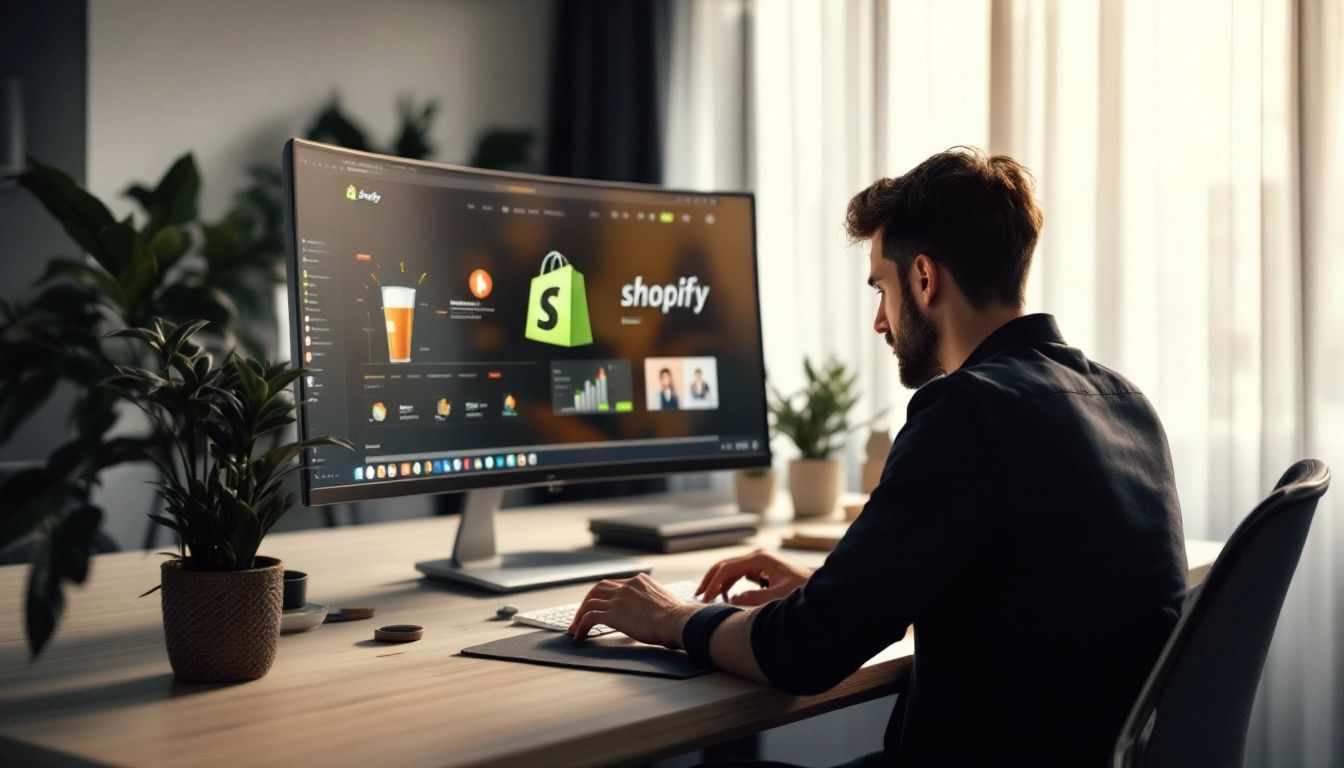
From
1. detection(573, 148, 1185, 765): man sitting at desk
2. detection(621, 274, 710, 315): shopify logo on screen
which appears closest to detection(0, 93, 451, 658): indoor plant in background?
detection(573, 148, 1185, 765): man sitting at desk

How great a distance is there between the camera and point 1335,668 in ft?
7.71

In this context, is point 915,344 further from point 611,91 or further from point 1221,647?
point 611,91

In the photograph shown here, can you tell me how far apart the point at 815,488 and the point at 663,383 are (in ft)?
1.81

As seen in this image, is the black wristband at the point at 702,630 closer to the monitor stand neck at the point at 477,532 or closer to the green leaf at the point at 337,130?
the monitor stand neck at the point at 477,532

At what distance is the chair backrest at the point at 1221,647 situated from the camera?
1015 millimetres

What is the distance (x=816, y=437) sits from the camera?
2459mm

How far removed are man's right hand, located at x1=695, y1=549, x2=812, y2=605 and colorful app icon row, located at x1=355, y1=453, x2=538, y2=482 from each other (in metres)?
0.34

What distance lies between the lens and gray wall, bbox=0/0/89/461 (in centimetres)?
332

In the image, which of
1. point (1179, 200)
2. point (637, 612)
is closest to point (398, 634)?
point (637, 612)

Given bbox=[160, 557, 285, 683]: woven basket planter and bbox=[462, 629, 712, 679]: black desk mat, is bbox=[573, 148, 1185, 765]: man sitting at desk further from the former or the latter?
bbox=[160, 557, 285, 683]: woven basket planter

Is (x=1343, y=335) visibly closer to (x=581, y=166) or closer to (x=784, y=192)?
(x=784, y=192)

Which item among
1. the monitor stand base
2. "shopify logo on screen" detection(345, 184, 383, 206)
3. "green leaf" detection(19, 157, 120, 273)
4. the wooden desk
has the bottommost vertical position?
the wooden desk

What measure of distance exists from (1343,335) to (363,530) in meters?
1.90

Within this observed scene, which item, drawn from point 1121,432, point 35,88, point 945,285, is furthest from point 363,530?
point 35,88
